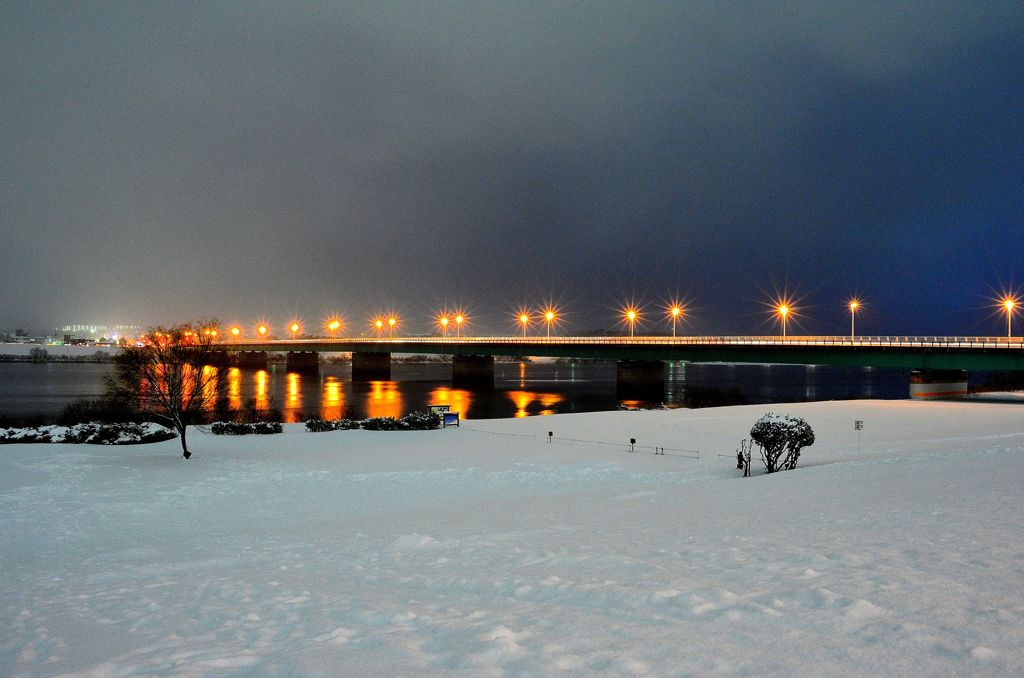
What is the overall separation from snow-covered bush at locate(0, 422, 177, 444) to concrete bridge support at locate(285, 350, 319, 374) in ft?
475

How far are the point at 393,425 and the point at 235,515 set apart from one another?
966 inches

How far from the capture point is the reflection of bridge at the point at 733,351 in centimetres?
6619

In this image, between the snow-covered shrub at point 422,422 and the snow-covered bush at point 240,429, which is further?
the snow-covered shrub at point 422,422

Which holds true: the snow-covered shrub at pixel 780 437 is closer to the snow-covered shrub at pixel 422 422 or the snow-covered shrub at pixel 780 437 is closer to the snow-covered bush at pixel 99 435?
the snow-covered shrub at pixel 422 422

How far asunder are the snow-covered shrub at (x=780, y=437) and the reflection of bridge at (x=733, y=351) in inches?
2043

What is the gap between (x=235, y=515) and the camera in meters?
18.5

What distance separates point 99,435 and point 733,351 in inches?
2816

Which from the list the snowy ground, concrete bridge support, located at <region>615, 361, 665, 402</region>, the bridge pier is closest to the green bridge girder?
the bridge pier

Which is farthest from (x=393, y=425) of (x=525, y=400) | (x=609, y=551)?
(x=525, y=400)

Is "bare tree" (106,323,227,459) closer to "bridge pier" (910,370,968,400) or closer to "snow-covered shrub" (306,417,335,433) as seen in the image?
"snow-covered shrub" (306,417,335,433)

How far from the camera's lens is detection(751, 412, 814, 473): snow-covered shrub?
2555cm

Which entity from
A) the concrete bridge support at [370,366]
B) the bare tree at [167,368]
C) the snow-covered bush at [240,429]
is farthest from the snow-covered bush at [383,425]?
the concrete bridge support at [370,366]

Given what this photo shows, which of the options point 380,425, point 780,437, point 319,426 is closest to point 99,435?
point 319,426

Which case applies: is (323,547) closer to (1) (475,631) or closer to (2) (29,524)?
(1) (475,631)
